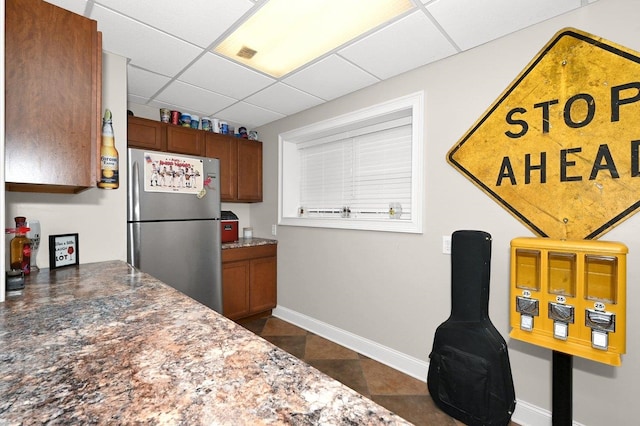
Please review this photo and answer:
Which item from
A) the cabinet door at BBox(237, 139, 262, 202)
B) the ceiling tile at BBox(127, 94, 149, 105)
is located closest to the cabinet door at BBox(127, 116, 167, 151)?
the ceiling tile at BBox(127, 94, 149, 105)

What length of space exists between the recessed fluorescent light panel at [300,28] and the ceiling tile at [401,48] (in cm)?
9

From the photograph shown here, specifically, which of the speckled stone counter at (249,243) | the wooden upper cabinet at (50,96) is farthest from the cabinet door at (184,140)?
the wooden upper cabinet at (50,96)

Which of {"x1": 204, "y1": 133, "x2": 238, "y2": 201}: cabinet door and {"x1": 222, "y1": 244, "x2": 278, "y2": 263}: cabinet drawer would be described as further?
{"x1": 204, "y1": 133, "x2": 238, "y2": 201}: cabinet door

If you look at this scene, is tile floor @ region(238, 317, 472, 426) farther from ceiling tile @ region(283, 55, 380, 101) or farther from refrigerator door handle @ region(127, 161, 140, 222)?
ceiling tile @ region(283, 55, 380, 101)

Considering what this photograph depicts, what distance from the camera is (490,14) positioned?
1.60 meters

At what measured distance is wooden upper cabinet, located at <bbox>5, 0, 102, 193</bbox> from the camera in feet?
3.78

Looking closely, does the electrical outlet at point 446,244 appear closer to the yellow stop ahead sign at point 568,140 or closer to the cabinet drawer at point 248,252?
the yellow stop ahead sign at point 568,140

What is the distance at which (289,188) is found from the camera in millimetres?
3496

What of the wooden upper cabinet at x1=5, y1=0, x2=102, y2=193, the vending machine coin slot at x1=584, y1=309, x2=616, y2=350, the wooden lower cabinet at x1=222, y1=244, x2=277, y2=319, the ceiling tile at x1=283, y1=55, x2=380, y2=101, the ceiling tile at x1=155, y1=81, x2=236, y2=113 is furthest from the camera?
the wooden lower cabinet at x1=222, y1=244, x2=277, y2=319

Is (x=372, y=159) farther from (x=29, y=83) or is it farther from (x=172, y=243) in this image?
(x=29, y=83)

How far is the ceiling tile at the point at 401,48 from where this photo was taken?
1.72 m

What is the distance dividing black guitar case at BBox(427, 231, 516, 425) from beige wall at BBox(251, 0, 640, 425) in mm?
284

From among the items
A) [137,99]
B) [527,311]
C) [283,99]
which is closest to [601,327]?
[527,311]

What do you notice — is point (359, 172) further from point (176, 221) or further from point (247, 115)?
point (176, 221)
